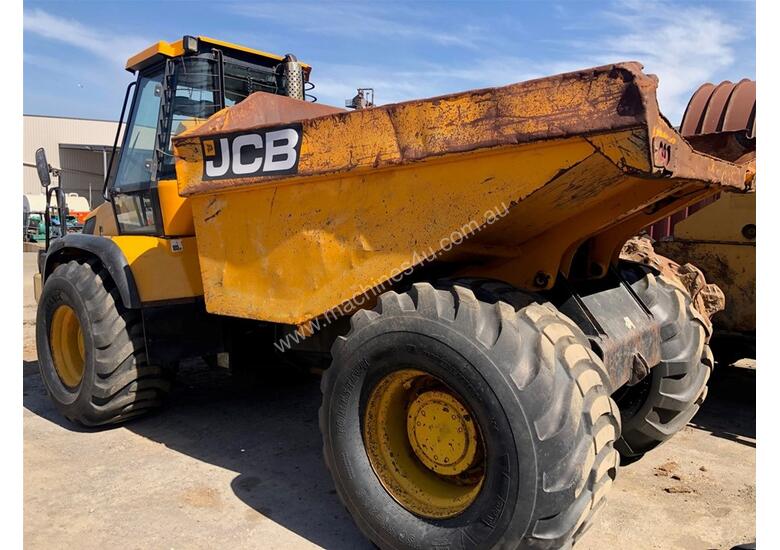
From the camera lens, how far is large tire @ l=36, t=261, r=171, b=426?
13.6ft

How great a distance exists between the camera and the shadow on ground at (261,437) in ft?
10.3

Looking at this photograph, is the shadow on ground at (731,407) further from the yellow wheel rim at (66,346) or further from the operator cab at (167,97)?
the yellow wheel rim at (66,346)

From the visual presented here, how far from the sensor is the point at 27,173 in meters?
31.8

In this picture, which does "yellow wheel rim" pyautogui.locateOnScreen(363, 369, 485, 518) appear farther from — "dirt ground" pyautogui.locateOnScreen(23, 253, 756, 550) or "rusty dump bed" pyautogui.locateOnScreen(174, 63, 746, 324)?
"rusty dump bed" pyautogui.locateOnScreen(174, 63, 746, 324)

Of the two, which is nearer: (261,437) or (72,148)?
(261,437)

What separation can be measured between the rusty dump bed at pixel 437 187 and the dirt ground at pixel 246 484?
99 cm

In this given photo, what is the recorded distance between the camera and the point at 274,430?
4324 millimetres

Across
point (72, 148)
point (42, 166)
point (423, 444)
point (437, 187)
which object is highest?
point (72, 148)

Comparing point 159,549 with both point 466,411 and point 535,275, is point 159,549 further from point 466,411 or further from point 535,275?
point 535,275

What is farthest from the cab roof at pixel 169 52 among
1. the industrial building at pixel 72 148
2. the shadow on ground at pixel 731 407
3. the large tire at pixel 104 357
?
the industrial building at pixel 72 148

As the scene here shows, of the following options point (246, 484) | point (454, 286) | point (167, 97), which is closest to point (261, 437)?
point (246, 484)

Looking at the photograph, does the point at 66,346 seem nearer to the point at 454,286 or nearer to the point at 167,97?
the point at 167,97

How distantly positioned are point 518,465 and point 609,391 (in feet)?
1.88

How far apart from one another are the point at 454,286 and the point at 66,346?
3.41m
